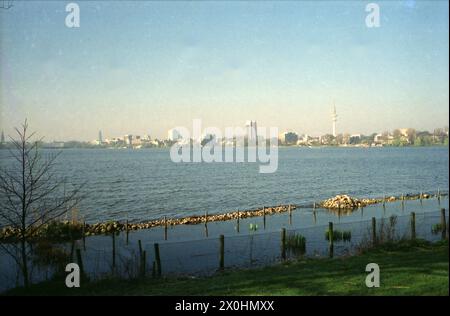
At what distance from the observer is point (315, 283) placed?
1250 cm

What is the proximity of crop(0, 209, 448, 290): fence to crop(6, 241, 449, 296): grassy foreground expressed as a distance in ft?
10.2

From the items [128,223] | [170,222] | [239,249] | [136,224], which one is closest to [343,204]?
[170,222]

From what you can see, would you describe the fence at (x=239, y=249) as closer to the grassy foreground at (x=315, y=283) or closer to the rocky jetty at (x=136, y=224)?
the rocky jetty at (x=136, y=224)

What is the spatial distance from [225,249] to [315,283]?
1498 centimetres

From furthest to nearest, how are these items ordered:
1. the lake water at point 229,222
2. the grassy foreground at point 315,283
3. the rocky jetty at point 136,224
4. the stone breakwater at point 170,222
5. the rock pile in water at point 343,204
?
1. the rock pile in water at point 343,204
2. the stone breakwater at point 170,222
3. the rocky jetty at point 136,224
4. the lake water at point 229,222
5. the grassy foreground at point 315,283

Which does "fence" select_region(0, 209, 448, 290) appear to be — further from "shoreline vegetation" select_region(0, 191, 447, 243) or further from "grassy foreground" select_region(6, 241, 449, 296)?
"grassy foreground" select_region(6, 241, 449, 296)

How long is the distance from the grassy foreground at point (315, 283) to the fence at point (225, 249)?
3.09m

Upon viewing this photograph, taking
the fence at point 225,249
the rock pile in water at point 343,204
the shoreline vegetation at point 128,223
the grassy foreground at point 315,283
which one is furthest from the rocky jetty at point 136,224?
the grassy foreground at point 315,283

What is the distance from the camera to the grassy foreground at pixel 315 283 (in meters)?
11.1

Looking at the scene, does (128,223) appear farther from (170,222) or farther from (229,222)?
(229,222)

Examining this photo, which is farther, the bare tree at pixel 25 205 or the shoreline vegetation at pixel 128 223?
the shoreline vegetation at pixel 128 223
